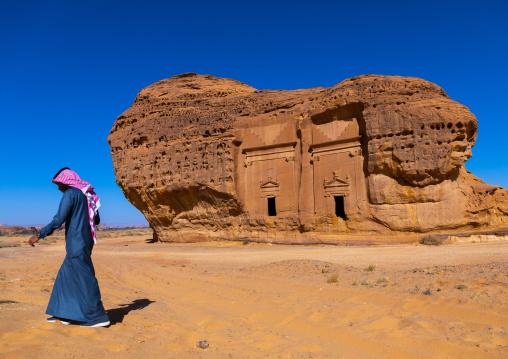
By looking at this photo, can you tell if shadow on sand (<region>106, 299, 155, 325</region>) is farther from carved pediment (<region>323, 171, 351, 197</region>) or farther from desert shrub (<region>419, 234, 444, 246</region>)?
carved pediment (<region>323, 171, 351, 197</region>)

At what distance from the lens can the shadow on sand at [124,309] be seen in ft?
17.5

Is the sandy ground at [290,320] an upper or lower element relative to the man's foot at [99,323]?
lower

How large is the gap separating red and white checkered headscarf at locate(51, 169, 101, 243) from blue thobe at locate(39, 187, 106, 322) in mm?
96

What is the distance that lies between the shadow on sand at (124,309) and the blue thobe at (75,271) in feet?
1.59

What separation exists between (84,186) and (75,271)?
1273 millimetres

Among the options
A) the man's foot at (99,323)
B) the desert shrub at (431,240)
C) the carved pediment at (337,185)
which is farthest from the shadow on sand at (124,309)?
the carved pediment at (337,185)

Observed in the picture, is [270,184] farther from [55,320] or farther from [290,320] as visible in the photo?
[55,320]

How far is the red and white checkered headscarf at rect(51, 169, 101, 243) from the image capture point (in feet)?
17.4

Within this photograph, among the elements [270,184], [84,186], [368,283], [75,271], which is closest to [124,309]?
[75,271]

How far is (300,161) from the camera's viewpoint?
80.3 feet

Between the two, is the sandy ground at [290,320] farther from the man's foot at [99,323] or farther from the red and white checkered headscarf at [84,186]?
the red and white checkered headscarf at [84,186]

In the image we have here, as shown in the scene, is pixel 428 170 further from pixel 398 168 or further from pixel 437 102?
pixel 437 102

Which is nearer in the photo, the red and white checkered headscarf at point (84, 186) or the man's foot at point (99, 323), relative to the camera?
the man's foot at point (99, 323)

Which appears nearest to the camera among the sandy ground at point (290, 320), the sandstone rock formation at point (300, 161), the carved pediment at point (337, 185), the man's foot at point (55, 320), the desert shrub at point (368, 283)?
the sandy ground at point (290, 320)
